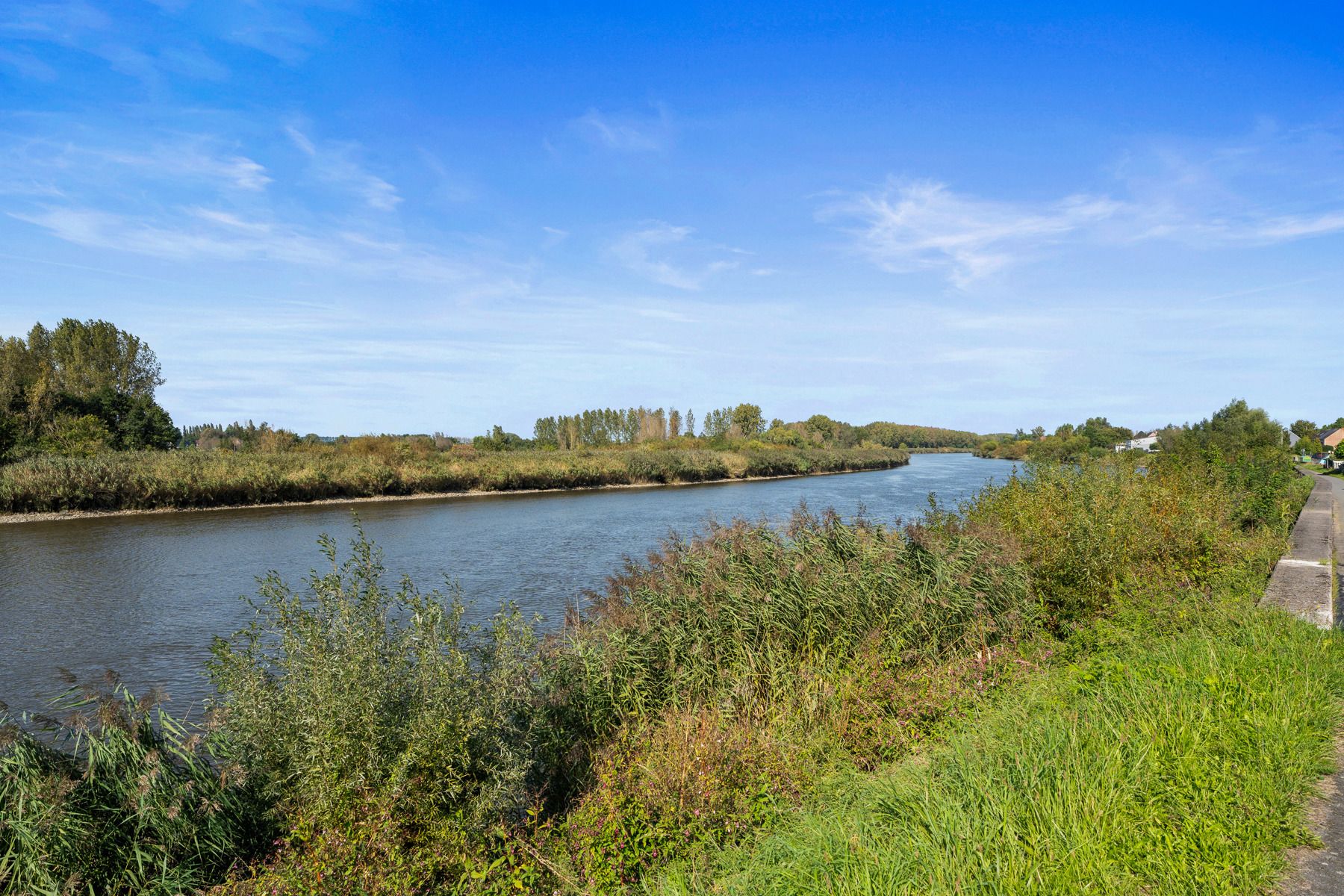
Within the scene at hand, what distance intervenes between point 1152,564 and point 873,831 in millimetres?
7598

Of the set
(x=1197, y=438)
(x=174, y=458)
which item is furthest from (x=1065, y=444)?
(x=174, y=458)

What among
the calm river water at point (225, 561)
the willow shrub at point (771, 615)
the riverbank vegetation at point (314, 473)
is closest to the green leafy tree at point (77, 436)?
the riverbank vegetation at point (314, 473)

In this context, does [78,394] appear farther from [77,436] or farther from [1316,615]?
[1316,615]

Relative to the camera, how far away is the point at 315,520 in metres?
30.1

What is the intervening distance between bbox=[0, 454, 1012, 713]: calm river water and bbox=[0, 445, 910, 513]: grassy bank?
6.48ft

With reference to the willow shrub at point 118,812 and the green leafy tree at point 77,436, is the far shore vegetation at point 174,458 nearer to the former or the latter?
the green leafy tree at point 77,436

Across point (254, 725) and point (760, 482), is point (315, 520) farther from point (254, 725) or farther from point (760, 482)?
point (760, 482)

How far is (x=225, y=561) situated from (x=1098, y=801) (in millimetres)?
22537

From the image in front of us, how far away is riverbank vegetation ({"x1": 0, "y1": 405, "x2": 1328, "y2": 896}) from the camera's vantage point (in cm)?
346

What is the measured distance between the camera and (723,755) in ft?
16.5

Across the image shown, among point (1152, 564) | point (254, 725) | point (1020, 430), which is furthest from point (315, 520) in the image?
point (1020, 430)

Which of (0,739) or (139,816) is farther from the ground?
(0,739)

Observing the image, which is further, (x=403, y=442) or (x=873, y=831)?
(x=403, y=442)

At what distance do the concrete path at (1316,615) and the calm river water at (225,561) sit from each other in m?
5.09
